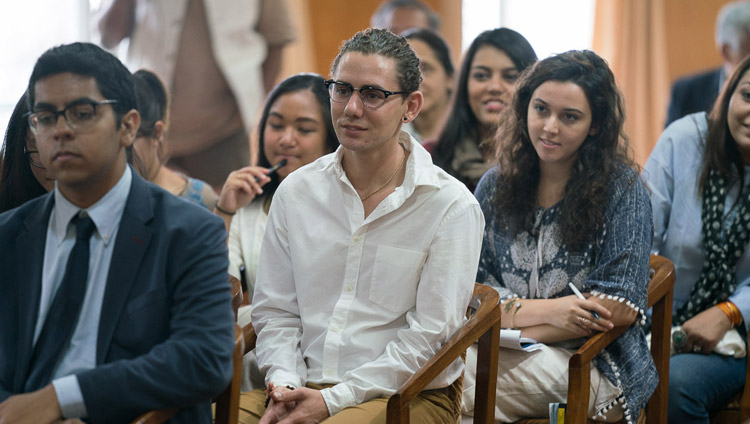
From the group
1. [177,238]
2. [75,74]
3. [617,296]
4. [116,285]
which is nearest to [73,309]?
[116,285]

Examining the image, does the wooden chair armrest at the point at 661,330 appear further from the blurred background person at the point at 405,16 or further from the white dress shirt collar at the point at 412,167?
the blurred background person at the point at 405,16

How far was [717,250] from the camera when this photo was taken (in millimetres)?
2654

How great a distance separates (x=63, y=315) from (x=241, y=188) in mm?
1271

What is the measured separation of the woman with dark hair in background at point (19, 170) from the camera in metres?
1.96

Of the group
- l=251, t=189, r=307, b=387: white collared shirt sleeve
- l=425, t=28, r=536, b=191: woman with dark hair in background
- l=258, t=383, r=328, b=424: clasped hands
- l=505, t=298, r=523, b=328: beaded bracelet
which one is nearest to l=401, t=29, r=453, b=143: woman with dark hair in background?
l=425, t=28, r=536, b=191: woman with dark hair in background

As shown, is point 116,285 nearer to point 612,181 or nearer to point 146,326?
point 146,326

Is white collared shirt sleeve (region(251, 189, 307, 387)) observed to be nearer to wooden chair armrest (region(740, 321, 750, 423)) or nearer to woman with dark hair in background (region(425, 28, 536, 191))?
woman with dark hair in background (region(425, 28, 536, 191))

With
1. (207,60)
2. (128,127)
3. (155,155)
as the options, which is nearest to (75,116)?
(128,127)

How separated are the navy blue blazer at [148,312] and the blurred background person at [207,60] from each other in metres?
3.18

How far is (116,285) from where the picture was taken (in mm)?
1488

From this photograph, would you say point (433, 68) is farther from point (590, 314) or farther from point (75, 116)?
point (75, 116)

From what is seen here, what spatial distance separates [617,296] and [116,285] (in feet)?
4.23

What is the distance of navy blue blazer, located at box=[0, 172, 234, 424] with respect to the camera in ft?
4.71

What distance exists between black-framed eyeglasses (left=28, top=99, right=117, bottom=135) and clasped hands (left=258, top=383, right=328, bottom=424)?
2.35ft
